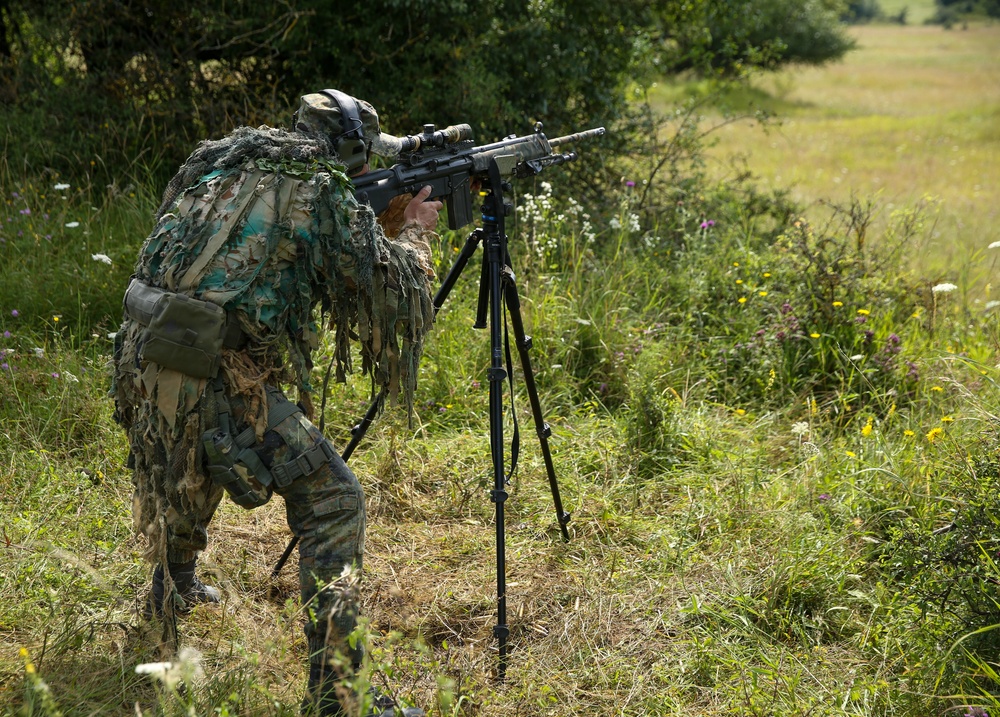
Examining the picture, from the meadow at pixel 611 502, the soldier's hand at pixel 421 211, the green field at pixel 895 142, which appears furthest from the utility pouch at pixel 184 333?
the green field at pixel 895 142

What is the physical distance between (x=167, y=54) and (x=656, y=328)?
416 cm

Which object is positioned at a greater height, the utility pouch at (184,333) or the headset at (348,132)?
the headset at (348,132)

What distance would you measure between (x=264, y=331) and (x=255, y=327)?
42mm

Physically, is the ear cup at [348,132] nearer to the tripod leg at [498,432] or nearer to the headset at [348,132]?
the headset at [348,132]

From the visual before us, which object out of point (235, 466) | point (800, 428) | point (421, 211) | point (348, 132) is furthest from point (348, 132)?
point (800, 428)

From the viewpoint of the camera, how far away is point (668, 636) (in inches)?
121

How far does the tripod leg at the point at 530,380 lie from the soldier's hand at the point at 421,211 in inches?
13.9

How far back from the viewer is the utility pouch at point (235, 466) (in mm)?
2352

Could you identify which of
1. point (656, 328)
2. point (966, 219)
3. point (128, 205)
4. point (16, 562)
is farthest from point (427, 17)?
point (966, 219)

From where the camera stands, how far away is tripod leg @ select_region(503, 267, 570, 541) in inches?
123

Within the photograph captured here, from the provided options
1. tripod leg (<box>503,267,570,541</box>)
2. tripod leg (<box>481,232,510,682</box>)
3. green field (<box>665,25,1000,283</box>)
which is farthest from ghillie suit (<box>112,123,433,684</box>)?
green field (<box>665,25,1000,283</box>)

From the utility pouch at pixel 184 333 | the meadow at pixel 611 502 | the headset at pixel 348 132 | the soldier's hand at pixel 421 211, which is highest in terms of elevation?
the headset at pixel 348 132

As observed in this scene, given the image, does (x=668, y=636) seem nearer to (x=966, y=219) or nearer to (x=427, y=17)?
(x=427, y=17)

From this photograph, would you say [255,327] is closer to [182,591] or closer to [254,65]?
[182,591]
